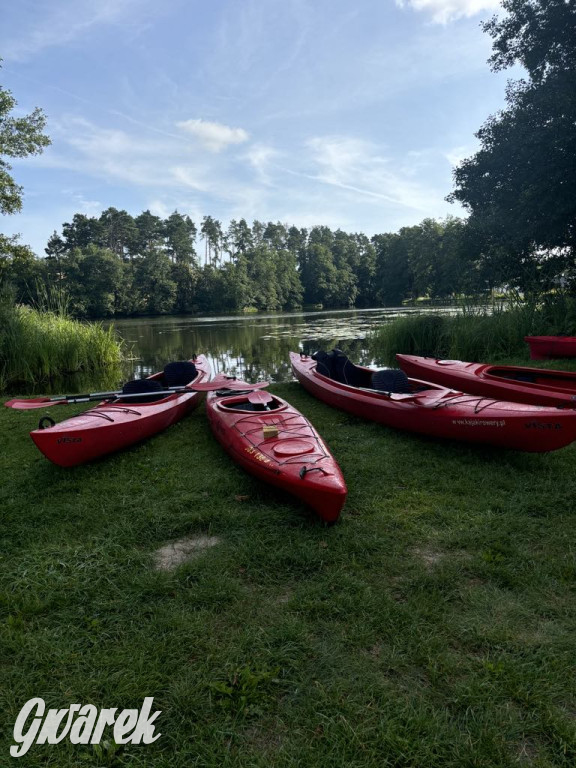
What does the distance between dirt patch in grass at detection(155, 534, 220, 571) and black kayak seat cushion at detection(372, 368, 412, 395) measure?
3.26m

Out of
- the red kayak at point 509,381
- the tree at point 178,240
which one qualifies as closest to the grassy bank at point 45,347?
the red kayak at point 509,381

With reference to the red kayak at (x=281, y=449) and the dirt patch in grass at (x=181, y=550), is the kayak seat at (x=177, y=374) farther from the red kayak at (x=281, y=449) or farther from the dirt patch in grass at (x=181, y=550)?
the dirt patch in grass at (x=181, y=550)

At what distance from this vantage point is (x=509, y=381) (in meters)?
5.24

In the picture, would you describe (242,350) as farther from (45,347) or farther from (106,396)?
(106,396)

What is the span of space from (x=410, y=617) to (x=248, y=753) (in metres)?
0.94

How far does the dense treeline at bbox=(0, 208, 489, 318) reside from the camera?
40.6 meters

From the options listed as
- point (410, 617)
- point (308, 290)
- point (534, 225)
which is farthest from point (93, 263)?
point (410, 617)

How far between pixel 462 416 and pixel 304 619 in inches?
106

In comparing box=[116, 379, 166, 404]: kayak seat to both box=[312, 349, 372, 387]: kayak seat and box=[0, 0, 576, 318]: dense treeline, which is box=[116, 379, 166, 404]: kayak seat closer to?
box=[312, 349, 372, 387]: kayak seat

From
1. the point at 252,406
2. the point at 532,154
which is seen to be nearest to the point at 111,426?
the point at 252,406

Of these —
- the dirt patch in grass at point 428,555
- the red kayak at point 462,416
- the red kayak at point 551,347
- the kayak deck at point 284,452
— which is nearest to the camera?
the dirt patch in grass at point 428,555

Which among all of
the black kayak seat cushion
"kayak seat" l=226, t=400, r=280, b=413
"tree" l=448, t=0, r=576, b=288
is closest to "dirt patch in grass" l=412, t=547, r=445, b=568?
"kayak seat" l=226, t=400, r=280, b=413

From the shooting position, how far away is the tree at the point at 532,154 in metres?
10.9

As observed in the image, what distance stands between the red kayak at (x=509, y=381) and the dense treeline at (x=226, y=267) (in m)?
25.8
